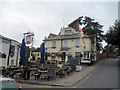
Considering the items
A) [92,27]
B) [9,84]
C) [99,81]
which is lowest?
[99,81]

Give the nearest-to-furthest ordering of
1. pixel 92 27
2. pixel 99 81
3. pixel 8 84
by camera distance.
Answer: pixel 8 84, pixel 99 81, pixel 92 27

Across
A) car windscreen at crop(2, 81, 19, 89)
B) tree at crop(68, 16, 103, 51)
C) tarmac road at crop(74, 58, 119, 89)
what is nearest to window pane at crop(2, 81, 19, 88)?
car windscreen at crop(2, 81, 19, 89)

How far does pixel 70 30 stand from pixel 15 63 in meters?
15.8

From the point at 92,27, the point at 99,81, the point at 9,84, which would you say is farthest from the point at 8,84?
the point at 92,27

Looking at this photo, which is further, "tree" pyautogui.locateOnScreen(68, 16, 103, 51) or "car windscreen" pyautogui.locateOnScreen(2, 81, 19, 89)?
"tree" pyautogui.locateOnScreen(68, 16, 103, 51)

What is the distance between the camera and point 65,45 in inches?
1105

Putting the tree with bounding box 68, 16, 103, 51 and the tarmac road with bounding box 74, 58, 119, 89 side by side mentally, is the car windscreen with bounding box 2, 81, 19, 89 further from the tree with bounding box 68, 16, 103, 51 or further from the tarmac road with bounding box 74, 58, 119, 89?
the tree with bounding box 68, 16, 103, 51

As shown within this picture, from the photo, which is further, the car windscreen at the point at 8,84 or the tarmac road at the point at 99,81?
the tarmac road at the point at 99,81

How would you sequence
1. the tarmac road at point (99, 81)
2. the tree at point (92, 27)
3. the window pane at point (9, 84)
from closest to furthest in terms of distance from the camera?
1. the window pane at point (9, 84)
2. the tarmac road at point (99, 81)
3. the tree at point (92, 27)

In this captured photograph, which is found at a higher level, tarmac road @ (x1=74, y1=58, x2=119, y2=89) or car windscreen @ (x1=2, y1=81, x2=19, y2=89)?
car windscreen @ (x1=2, y1=81, x2=19, y2=89)

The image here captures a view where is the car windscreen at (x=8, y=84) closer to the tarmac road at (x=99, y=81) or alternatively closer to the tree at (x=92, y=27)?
the tarmac road at (x=99, y=81)

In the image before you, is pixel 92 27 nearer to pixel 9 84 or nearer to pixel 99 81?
pixel 99 81

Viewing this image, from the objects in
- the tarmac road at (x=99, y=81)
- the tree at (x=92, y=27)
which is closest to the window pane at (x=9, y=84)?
the tarmac road at (x=99, y=81)

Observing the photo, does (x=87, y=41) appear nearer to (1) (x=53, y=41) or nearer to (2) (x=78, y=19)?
(1) (x=53, y=41)
